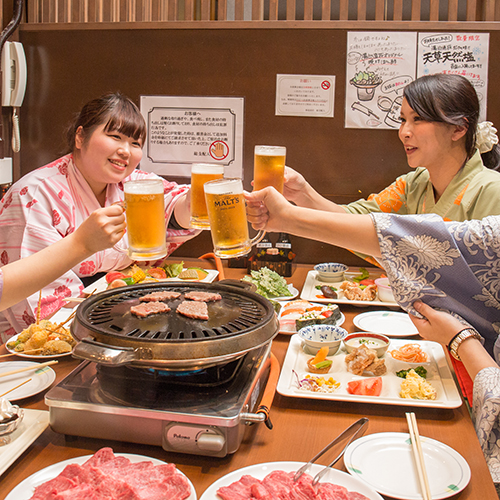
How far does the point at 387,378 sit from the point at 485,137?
1.45 metres

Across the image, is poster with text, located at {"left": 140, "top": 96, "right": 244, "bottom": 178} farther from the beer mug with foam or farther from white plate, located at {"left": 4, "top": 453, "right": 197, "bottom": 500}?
white plate, located at {"left": 4, "top": 453, "right": 197, "bottom": 500}

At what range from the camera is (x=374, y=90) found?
3.22m

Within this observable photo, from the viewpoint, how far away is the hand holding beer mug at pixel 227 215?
144 centimetres

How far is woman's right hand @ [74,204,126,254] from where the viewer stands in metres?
1.51

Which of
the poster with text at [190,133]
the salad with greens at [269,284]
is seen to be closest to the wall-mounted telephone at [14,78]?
the poster with text at [190,133]

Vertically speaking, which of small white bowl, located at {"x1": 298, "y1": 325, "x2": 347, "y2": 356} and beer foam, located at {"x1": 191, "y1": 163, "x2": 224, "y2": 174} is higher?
beer foam, located at {"x1": 191, "y1": 163, "x2": 224, "y2": 174}

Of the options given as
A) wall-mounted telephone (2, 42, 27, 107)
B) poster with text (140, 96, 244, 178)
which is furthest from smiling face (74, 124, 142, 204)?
wall-mounted telephone (2, 42, 27, 107)

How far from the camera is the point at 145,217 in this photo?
1405 mm

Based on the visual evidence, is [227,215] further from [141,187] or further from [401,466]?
[401,466]

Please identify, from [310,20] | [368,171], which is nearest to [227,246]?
[368,171]

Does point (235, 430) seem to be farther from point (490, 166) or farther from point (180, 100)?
point (180, 100)

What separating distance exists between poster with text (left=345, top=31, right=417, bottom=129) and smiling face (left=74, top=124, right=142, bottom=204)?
1.41 m

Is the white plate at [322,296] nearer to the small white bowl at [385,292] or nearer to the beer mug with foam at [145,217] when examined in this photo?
the small white bowl at [385,292]

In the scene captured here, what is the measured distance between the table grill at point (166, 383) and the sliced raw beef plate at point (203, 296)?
160 millimetres
